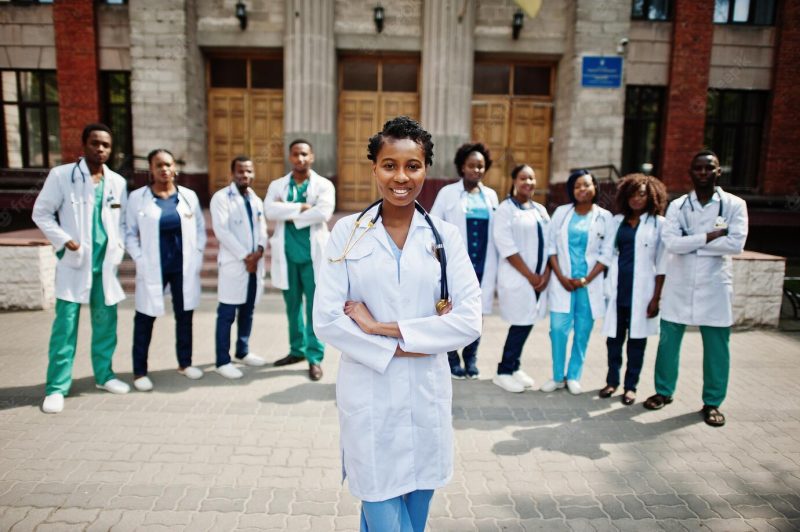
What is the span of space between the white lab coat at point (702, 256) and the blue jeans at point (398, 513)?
3.33 metres

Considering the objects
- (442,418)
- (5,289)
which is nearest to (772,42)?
(442,418)

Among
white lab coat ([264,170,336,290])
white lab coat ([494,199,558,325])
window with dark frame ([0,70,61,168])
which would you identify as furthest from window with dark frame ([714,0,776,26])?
window with dark frame ([0,70,61,168])

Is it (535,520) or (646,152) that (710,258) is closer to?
(535,520)

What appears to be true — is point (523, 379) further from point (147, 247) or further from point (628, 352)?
point (147, 247)

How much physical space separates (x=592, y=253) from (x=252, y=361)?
373 cm

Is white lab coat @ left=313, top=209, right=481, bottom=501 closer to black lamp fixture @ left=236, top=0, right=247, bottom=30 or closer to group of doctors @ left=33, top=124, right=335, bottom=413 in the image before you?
group of doctors @ left=33, top=124, right=335, bottom=413

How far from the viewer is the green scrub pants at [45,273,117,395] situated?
4590 millimetres

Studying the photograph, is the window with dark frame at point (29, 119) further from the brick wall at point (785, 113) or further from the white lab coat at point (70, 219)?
the brick wall at point (785, 113)

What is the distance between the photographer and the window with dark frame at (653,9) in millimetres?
13305

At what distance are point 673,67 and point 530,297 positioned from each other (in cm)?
1118

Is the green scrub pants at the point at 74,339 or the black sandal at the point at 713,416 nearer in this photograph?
the black sandal at the point at 713,416

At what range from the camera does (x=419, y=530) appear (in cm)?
238

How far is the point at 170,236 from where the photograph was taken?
504 cm

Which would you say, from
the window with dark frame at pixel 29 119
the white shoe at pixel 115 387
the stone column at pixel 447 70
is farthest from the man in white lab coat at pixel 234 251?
the window with dark frame at pixel 29 119
